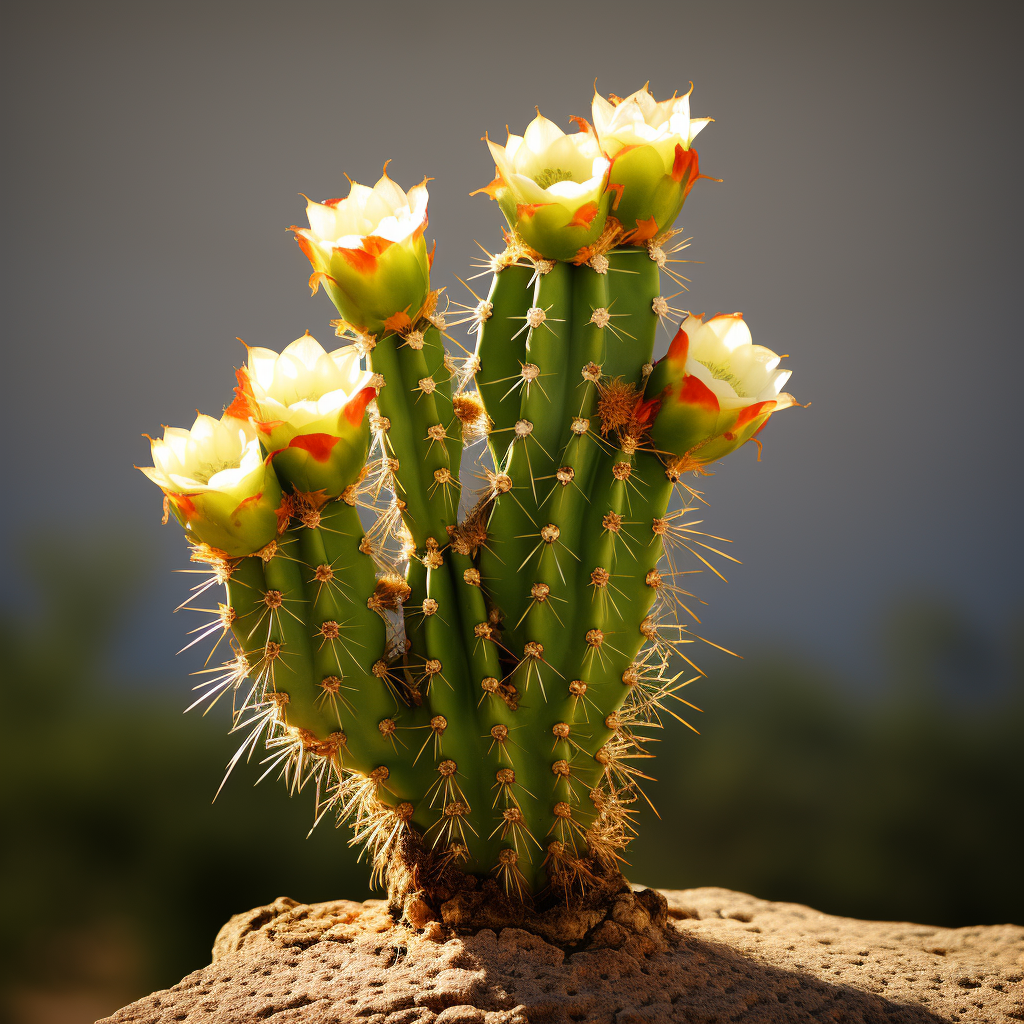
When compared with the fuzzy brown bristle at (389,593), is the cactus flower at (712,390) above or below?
above

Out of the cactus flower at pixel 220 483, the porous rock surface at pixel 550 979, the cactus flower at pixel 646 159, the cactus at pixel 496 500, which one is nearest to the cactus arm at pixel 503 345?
the cactus at pixel 496 500

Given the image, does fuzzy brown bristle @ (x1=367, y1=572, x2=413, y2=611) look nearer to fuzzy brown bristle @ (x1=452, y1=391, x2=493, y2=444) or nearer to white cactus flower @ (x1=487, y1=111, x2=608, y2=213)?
fuzzy brown bristle @ (x1=452, y1=391, x2=493, y2=444)

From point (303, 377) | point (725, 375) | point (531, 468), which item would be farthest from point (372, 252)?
point (725, 375)

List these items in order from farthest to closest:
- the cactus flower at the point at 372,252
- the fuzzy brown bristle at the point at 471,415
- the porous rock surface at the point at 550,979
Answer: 1. the fuzzy brown bristle at the point at 471,415
2. the cactus flower at the point at 372,252
3. the porous rock surface at the point at 550,979

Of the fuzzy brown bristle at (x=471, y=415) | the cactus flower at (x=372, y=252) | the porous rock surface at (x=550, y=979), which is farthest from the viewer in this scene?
the fuzzy brown bristle at (x=471, y=415)

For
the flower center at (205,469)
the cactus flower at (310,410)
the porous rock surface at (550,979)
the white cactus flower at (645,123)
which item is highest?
the white cactus flower at (645,123)

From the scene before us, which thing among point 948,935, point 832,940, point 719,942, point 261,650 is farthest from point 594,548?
point 948,935

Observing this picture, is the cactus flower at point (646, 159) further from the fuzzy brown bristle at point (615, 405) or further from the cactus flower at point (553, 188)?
the fuzzy brown bristle at point (615, 405)
